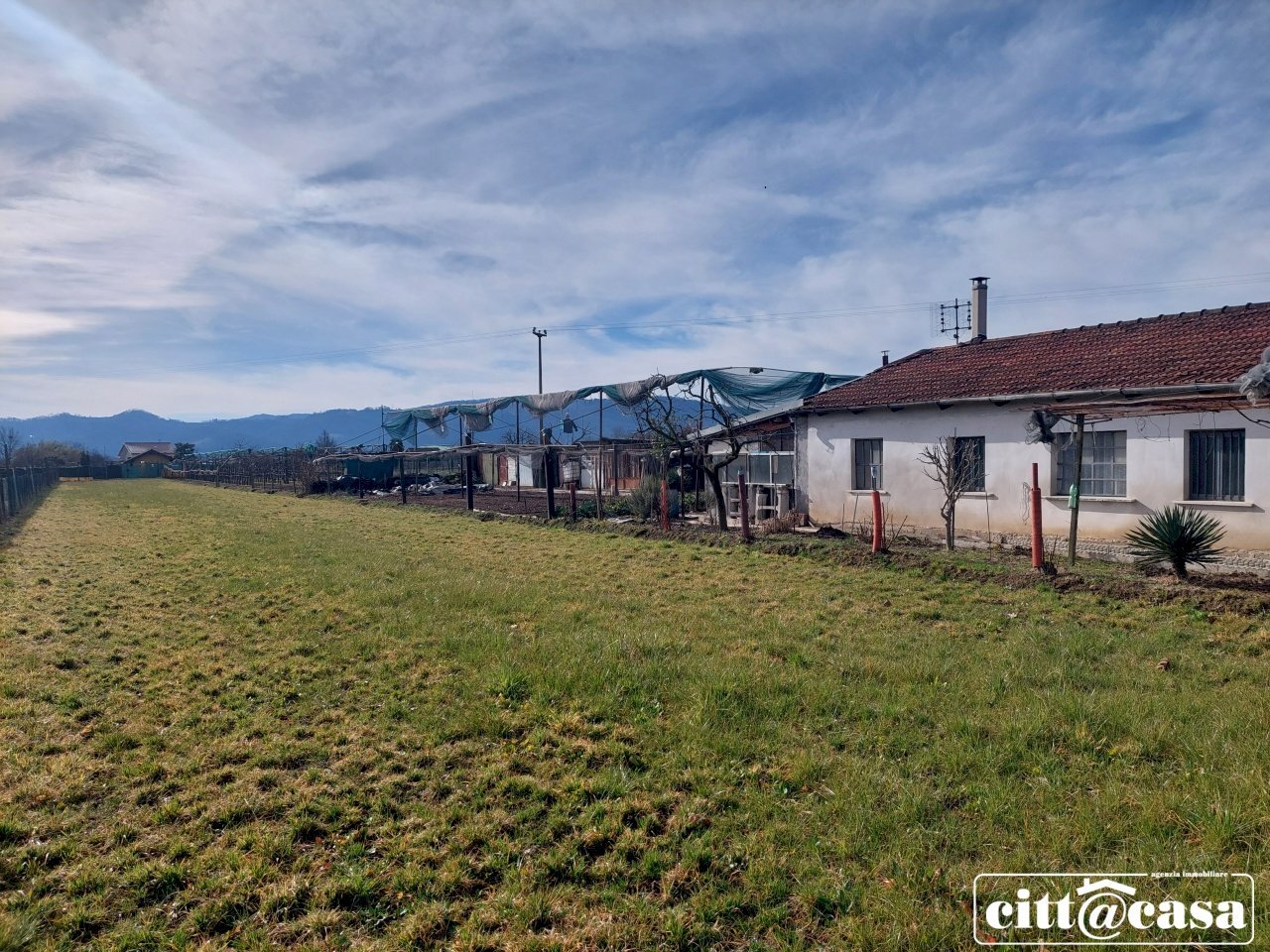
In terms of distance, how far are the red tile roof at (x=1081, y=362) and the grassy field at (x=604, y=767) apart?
5.93m

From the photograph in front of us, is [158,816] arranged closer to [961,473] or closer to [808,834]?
[808,834]

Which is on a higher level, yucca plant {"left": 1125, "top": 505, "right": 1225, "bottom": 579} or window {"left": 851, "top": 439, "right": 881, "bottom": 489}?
window {"left": 851, "top": 439, "right": 881, "bottom": 489}

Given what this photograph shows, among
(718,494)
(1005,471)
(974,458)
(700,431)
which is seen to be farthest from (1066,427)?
(700,431)

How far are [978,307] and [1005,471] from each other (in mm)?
6981

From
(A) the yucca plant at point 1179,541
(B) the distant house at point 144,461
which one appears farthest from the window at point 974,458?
(B) the distant house at point 144,461

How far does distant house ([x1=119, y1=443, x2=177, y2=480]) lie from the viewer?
69.2 metres

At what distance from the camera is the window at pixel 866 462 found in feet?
49.3

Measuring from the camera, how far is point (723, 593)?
855 cm

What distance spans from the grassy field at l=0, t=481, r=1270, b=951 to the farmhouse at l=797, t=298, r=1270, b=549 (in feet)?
15.6

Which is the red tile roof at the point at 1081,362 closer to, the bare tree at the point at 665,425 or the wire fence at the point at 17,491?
the bare tree at the point at 665,425

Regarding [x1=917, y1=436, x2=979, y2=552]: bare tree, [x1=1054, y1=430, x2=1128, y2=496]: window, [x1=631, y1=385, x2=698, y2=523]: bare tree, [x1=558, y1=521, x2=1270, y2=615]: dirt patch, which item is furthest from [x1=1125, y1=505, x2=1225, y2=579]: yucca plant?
[x1=631, y1=385, x2=698, y2=523]: bare tree

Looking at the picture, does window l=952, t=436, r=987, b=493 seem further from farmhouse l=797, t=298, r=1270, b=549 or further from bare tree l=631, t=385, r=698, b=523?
bare tree l=631, t=385, r=698, b=523

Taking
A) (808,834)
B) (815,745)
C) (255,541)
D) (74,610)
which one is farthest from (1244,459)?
(255,541)

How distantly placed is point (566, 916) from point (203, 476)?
63314 millimetres
